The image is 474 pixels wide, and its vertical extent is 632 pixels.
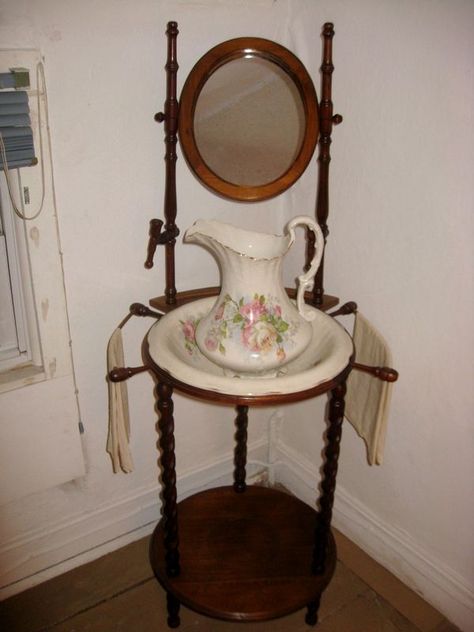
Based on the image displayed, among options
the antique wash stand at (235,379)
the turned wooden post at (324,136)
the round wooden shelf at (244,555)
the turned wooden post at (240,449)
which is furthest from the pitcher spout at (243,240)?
the round wooden shelf at (244,555)

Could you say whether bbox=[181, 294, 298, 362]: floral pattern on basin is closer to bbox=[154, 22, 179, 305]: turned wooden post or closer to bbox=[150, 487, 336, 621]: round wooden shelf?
bbox=[154, 22, 179, 305]: turned wooden post

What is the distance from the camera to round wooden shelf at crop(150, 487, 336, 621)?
125cm

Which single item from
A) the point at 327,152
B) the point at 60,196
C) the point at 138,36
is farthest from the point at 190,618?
the point at 138,36

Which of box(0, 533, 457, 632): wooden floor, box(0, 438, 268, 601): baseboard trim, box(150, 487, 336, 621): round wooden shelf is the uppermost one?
box(150, 487, 336, 621): round wooden shelf

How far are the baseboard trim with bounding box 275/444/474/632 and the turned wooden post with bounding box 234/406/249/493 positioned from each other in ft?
0.77

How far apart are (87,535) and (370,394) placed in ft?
2.98

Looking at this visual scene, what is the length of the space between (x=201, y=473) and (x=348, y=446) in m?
0.48

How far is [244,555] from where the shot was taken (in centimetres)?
138

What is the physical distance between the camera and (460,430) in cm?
123

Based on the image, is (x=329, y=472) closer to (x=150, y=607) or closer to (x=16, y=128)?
(x=150, y=607)

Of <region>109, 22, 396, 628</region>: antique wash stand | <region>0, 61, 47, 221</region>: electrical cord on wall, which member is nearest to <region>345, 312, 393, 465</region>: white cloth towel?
<region>109, 22, 396, 628</region>: antique wash stand

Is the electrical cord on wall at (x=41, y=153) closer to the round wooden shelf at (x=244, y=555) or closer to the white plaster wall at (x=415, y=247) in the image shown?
the white plaster wall at (x=415, y=247)

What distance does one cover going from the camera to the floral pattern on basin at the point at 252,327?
40.8 inches

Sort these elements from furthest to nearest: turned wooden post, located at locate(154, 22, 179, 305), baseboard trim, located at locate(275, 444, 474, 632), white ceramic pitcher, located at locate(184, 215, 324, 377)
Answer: baseboard trim, located at locate(275, 444, 474, 632), turned wooden post, located at locate(154, 22, 179, 305), white ceramic pitcher, located at locate(184, 215, 324, 377)
